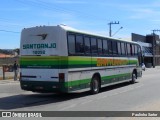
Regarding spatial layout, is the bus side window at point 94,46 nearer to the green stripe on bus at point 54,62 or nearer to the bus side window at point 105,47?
the green stripe on bus at point 54,62

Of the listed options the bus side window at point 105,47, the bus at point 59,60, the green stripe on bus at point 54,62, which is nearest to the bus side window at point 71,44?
the bus at point 59,60

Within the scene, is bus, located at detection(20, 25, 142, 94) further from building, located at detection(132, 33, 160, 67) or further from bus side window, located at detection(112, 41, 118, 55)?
building, located at detection(132, 33, 160, 67)

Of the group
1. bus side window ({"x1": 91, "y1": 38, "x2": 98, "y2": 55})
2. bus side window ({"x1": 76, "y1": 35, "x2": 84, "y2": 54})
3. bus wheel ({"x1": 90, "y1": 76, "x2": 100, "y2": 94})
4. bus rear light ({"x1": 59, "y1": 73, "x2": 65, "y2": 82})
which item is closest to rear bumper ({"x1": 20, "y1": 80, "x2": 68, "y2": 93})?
bus rear light ({"x1": 59, "y1": 73, "x2": 65, "y2": 82})

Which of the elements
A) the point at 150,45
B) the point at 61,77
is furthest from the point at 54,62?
the point at 150,45

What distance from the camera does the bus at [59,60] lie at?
15828 millimetres

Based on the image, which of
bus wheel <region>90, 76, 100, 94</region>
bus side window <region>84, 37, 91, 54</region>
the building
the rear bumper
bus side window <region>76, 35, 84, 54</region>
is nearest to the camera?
the rear bumper

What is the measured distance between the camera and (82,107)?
1358 centimetres

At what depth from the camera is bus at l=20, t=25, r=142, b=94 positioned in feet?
51.9

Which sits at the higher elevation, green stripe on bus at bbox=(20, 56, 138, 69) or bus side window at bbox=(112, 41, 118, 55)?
bus side window at bbox=(112, 41, 118, 55)

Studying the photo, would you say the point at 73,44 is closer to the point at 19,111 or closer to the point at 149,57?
the point at 19,111

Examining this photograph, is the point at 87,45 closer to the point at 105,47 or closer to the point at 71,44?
the point at 71,44

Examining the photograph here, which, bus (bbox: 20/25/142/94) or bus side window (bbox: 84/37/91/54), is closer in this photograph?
bus (bbox: 20/25/142/94)

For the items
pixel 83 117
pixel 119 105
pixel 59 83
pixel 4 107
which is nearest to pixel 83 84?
pixel 59 83

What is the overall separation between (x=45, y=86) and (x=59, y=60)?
129 cm
